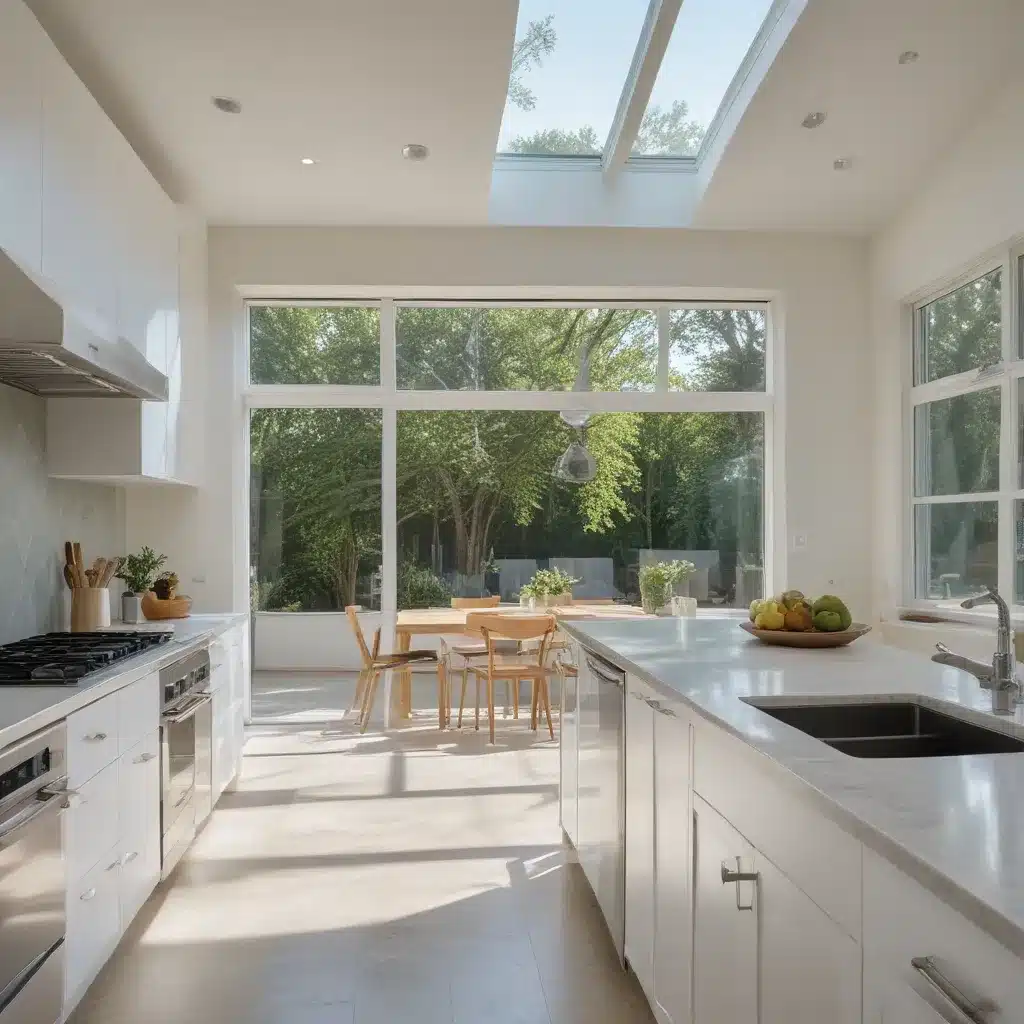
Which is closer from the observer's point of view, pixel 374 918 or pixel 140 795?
pixel 140 795

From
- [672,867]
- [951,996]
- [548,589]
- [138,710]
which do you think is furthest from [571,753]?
[548,589]

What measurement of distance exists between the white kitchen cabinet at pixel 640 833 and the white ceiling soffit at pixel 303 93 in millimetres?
2923

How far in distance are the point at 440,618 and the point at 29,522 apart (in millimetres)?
2718

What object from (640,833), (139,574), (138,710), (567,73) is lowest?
(640,833)

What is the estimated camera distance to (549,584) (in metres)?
6.37

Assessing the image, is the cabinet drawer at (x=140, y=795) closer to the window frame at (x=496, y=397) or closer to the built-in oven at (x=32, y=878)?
Result: the built-in oven at (x=32, y=878)

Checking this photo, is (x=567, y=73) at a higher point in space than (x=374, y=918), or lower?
higher

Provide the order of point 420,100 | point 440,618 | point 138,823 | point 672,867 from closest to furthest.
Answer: point 672,867, point 138,823, point 420,100, point 440,618

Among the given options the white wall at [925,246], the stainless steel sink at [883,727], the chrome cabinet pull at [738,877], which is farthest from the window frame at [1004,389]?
the chrome cabinet pull at [738,877]

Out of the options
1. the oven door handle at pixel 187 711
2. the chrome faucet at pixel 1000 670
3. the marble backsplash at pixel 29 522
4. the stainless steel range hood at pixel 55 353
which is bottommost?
the oven door handle at pixel 187 711

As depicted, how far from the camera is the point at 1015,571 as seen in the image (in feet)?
15.4

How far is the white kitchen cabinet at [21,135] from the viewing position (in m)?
2.88

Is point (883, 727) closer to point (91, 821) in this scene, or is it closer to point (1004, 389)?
point (91, 821)

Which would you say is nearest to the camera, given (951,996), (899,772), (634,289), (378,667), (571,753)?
(951,996)
